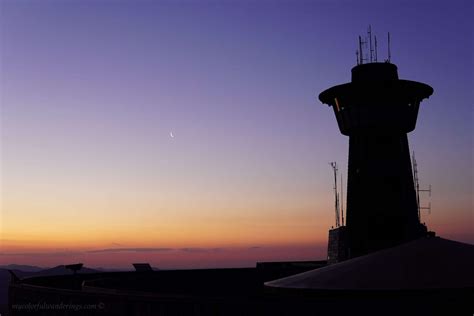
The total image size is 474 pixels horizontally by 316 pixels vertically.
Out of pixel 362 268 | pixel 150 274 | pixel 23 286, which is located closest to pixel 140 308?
pixel 362 268

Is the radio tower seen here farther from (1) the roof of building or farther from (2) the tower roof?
(1) the roof of building

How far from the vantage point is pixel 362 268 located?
19.7 meters

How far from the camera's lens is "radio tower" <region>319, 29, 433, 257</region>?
41594 millimetres

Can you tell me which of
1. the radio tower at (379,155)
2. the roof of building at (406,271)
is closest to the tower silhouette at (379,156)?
the radio tower at (379,155)

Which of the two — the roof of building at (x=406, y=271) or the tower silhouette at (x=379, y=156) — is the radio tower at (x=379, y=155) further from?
the roof of building at (x=406, y=271)

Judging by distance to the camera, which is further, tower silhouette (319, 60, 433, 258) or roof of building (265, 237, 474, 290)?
tower silhouette (319, 60, 433, 258)

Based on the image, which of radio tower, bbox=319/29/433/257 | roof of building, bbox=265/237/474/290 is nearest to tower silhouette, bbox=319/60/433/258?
radio tower, bbox=319/29/433/257

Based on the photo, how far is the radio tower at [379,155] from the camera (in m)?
41.6

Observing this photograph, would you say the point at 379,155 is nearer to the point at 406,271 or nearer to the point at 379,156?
the point at 379,156

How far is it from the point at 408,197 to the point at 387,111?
21.6 ft

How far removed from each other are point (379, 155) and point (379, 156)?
0.08 meters

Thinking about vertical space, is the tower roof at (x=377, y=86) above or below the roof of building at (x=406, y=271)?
above

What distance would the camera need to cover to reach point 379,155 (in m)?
42.2

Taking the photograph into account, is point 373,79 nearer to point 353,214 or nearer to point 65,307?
point 353,214
